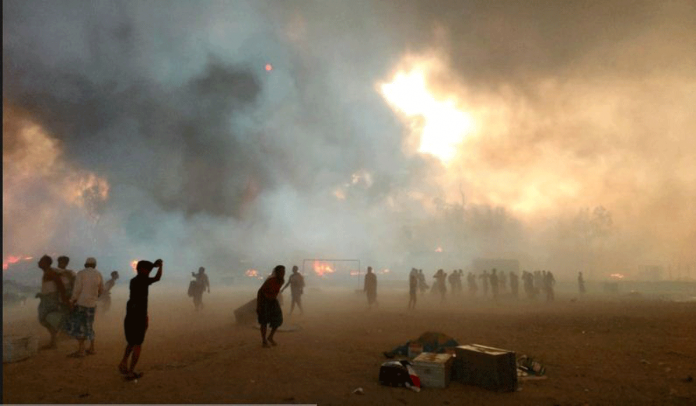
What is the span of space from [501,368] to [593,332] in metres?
8.06

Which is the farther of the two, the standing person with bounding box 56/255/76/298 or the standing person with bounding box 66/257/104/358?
the standing person with bounding box 56/255/76/298

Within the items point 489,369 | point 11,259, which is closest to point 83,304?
point 489,369

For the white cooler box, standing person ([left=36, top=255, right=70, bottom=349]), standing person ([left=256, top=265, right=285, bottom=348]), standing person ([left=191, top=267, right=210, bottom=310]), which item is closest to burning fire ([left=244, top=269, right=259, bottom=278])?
standing person ([left=191, top=267, right=210, bottom=310])

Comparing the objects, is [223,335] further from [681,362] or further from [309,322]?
[681,362]

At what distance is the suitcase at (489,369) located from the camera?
6.35 metres

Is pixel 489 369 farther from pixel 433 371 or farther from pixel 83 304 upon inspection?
pixel 83 304

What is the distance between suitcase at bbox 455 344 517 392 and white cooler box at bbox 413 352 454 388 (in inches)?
12.2

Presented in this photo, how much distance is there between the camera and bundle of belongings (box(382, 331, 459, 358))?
826cm

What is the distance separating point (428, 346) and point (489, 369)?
2063mm

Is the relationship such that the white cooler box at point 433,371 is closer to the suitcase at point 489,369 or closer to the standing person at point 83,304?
the suitcase at point 489,369

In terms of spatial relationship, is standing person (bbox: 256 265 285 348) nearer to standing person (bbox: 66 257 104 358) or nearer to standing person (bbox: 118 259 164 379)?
standing person (bbox: 118 259 164 379)

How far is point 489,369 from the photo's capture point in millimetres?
6449

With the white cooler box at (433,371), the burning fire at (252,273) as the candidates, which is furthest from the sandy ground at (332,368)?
the burning fire at (252,273)

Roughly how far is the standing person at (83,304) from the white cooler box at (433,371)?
286 inches
